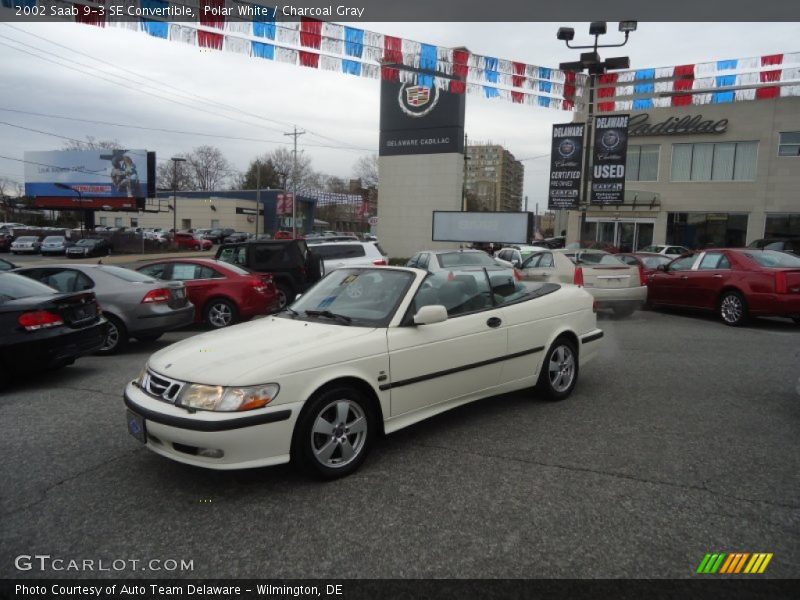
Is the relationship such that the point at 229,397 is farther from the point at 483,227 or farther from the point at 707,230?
the point at 707,230

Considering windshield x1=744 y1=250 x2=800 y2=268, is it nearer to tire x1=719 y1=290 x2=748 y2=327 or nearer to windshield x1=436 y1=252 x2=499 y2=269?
tire x1=719 y1=290 x2=748 y2=327

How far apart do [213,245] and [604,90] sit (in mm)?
44511

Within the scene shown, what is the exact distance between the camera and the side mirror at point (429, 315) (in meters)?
4.13

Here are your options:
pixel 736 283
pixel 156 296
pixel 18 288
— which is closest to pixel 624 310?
pixel 736 283

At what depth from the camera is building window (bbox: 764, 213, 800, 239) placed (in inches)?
1185

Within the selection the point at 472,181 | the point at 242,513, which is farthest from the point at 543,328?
the point at 472,181

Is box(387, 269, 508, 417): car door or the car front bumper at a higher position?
box(387, 269, 508, 417): car door

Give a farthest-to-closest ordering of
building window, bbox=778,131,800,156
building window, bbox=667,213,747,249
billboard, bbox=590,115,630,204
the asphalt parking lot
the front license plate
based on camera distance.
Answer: building window, bbox=667,213,747,249 → building window, bbox=778,131,800,156 → billboard, bbox=590,115,630,204 → the front license plate → the asphalt parking lot

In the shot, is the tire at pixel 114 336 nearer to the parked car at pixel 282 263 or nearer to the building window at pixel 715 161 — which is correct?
the parked car at pixel 282 263

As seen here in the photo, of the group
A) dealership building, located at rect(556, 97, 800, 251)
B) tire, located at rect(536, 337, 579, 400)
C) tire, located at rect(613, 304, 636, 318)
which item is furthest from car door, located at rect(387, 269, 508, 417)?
dealership building, located at rect(556, 97, 800, 251)

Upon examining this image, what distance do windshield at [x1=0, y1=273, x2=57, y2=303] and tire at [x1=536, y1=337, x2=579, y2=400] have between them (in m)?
5.63

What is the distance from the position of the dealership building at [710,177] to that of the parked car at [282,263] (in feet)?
75.0

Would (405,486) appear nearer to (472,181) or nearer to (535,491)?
(535,491)

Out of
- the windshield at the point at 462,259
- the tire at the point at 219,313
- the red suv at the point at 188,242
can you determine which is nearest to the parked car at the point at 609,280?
the windshield at the point at 462,259
